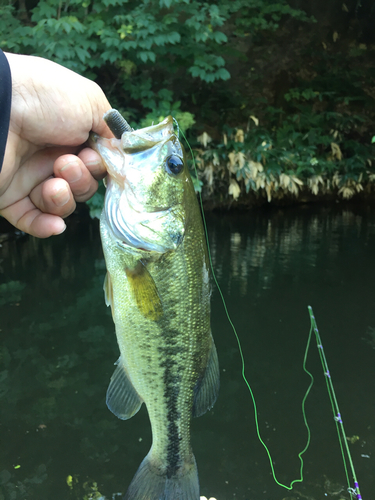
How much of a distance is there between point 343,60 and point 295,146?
2.97 m

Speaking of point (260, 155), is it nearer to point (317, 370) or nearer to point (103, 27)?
point (103, 27)

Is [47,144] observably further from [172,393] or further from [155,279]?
[172,393]

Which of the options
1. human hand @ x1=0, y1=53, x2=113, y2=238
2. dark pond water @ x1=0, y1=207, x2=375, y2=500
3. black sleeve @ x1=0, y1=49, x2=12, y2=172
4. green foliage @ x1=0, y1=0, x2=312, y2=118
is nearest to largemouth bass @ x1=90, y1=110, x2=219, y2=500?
human hand @ x1=0, y1=53, x2=113, y2=238

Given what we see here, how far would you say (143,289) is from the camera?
1.33m

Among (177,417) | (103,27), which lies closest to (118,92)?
(103,27)

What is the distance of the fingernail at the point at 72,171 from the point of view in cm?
146

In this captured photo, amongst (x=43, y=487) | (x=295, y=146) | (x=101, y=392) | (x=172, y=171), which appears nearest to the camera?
(x=172, y=171)

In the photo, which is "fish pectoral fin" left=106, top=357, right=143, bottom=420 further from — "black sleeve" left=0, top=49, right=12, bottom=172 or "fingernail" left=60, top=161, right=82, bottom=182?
"black sleeve" left=0, top=49, right=12, bottom=172

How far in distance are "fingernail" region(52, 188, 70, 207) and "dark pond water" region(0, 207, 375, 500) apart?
2.03 metres

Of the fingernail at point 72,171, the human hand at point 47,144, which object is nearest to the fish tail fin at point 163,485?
the human hand at point 47,144

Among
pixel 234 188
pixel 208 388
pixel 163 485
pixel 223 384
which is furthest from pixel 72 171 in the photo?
pixel 234 188

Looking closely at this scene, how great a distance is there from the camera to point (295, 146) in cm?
1020

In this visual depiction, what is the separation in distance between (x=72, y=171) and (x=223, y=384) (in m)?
2.69

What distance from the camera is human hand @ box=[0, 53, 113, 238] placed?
1378mm
